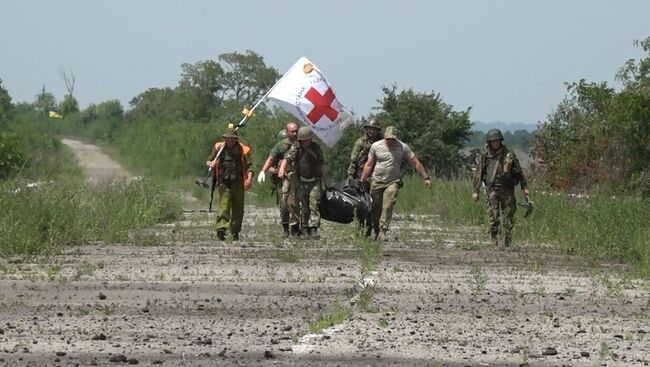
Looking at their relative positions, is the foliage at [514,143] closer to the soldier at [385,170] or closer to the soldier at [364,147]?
the soldier at [364,147]

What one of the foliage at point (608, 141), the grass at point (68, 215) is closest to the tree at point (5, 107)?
the foliage at point (608, 141)

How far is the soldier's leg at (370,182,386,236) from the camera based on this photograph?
23.7 metres

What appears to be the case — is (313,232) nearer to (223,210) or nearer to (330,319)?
(223,210)

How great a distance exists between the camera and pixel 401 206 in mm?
37812

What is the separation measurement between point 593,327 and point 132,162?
70.7 m

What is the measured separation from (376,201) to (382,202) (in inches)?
7.5

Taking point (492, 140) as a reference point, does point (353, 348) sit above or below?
below

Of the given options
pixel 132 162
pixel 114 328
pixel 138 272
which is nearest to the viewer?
pixel 114 328

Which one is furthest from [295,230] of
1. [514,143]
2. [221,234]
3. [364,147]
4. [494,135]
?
[514,143]

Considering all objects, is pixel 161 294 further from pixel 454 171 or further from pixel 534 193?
pixel 454 171

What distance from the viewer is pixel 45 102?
11269 centimetres

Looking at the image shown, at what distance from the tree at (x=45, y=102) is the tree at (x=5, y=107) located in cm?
2006

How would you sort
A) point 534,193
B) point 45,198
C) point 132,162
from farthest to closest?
point 132,162, point 534,193, point 45,198

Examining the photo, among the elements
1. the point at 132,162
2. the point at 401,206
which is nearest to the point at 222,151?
the point at 401,206
